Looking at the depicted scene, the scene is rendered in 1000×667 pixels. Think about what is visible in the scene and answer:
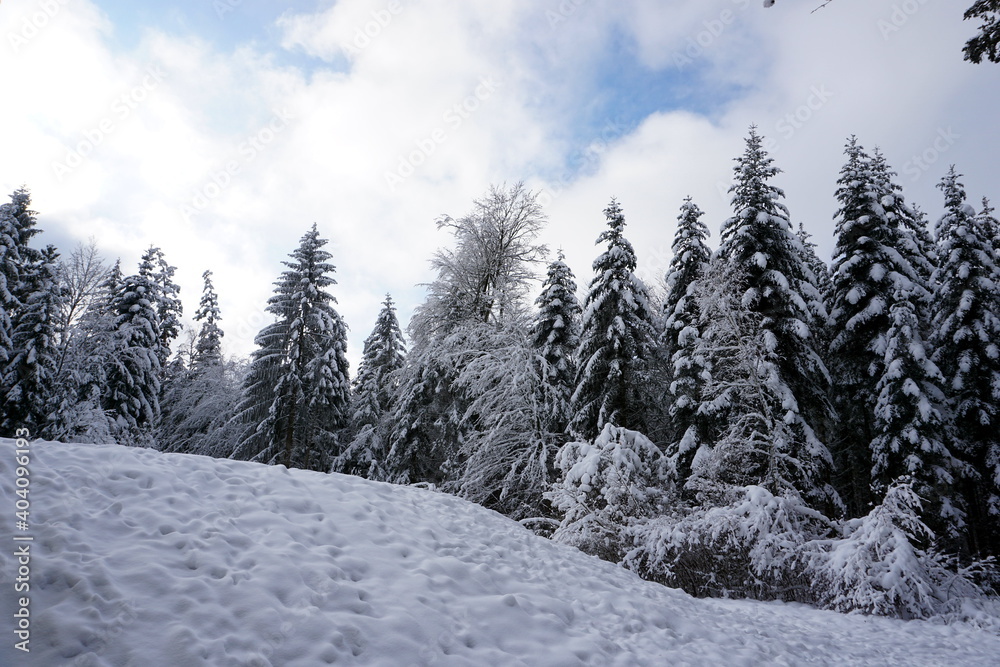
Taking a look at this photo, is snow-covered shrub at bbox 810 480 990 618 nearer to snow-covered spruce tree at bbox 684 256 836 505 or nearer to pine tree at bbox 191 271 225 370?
snow-covered spruce tree at bbox 684 256 836 505

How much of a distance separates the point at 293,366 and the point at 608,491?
1611 centimetres

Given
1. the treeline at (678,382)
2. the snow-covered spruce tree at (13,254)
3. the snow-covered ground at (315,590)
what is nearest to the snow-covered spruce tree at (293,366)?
the treeline at (678,382)

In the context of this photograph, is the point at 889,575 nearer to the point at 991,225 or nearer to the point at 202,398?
the point at 991,225

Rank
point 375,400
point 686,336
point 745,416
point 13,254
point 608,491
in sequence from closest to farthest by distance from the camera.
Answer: point 608,491
point 745,416
point 686,336
point 13,254
point 375,400

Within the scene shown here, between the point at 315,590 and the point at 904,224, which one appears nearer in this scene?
the point at 315,590

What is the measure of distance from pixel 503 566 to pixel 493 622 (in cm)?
172

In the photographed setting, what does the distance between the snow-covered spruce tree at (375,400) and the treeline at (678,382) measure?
52 cm

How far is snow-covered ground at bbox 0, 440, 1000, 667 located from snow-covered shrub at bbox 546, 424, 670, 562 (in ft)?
11.9

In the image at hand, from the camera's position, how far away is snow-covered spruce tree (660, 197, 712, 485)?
17109 mm

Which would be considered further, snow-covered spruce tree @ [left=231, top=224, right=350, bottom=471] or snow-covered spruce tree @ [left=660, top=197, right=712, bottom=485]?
snow-covered spruce tree @ [left=231, top=224, right=350, bottom=471]

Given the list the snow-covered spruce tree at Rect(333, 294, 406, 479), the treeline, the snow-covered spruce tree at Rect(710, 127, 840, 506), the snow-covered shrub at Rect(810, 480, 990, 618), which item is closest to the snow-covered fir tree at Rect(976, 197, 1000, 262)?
the treeline

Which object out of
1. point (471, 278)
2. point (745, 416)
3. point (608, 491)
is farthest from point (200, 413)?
point (745, 416)

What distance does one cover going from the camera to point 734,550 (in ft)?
37.8

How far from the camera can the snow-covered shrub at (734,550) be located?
35.9 feet
